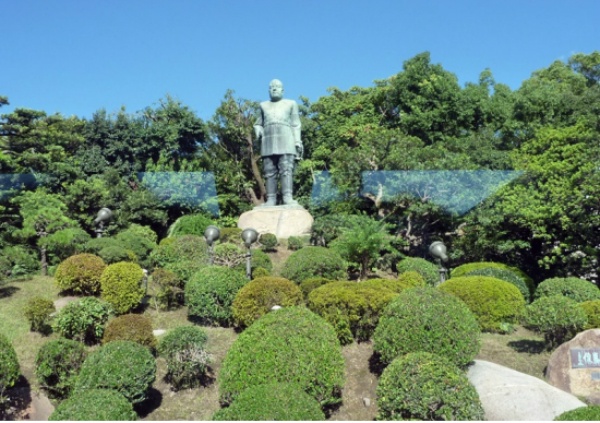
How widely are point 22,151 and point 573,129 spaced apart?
1580 cm

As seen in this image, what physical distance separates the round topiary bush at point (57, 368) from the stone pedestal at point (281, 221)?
9786mm

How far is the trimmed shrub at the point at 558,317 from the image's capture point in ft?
28.4

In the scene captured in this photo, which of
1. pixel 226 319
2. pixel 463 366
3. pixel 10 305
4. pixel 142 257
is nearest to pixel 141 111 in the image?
pixel 142 257

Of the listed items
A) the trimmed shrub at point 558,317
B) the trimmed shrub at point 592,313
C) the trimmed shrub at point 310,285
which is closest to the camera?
the trimmed shrub at point 558,317

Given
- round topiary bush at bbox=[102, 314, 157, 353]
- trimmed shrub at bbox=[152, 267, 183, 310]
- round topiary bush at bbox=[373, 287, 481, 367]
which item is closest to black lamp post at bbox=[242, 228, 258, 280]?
trimmed shrub at bbox=[152, 267, 183, 310]

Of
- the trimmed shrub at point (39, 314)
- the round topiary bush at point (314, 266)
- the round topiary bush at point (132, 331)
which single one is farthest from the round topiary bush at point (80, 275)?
the round topiary bush at point (314, 266)

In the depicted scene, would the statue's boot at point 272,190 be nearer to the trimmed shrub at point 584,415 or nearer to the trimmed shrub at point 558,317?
the trimmed shrub at point 558,317

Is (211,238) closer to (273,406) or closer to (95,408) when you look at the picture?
(95,408)

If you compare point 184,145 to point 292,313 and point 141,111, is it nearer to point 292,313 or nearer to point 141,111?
point 141,111

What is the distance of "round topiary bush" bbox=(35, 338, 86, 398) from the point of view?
24.3 feet

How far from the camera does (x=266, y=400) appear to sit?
548cm

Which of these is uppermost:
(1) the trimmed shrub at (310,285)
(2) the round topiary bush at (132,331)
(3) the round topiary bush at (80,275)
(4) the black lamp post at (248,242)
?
(4) the black lamp post at (248,242)

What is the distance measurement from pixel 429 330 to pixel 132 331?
4.31 metres

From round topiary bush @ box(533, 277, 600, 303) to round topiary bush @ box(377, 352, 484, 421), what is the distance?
6.06 meters
